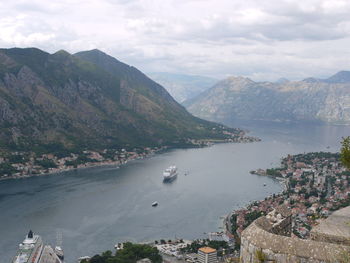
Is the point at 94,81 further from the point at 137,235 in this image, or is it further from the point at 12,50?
the point at 137,235

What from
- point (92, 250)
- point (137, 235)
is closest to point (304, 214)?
point (137, 235)

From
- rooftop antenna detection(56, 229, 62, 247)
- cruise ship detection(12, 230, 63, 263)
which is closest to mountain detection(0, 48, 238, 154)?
rooftop antenna detection(56, 229, 62, 247)

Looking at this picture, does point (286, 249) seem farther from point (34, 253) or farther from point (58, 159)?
point (58, 159)

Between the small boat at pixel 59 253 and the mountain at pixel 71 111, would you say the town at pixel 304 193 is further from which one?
the mountain at pixel 71 111

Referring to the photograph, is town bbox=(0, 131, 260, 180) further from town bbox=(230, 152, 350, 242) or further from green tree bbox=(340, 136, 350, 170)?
green tree bbox=(340, 136, 350, 170)

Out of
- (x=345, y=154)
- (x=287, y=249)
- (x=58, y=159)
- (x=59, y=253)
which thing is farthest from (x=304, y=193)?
(x=287, y=249)

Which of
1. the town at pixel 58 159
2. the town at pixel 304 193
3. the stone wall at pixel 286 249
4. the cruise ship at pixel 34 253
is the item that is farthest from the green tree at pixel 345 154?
the town at pixel 58 159
